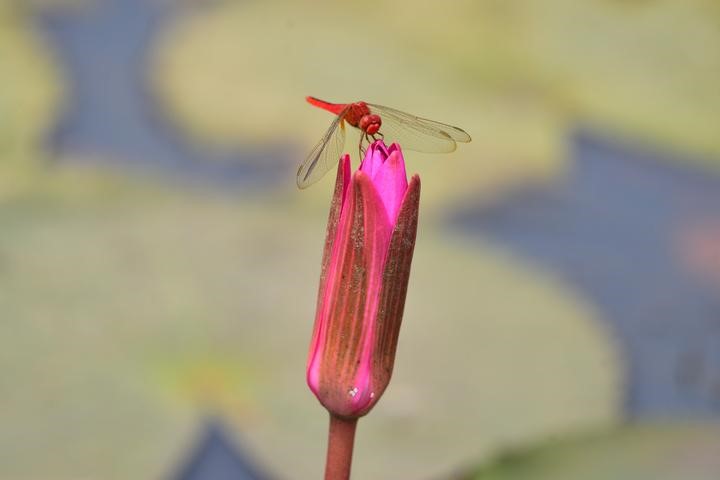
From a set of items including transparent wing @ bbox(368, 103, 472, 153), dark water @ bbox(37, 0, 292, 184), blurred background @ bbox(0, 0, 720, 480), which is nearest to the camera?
transparent wing @ bbox(368, 103, 472, 153)

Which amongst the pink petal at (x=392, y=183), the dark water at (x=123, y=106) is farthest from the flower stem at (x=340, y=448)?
the dark water at (x=123, y=106)

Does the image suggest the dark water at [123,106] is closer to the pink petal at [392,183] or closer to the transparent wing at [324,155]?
the transparent wing at [324,155]

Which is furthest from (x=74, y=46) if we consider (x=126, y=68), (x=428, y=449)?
(x=428, y=449)

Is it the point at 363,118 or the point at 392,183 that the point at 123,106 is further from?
the point at 392,183

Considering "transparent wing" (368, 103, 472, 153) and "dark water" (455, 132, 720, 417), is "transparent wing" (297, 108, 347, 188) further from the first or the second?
"dark water" (455, 132, 720, 417)

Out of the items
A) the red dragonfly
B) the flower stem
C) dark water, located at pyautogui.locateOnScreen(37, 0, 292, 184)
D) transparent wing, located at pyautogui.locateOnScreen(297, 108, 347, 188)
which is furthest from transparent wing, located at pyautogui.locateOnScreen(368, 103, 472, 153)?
dark water, located at pyautogui.locateOnScreen(37, 0, 292, 184)


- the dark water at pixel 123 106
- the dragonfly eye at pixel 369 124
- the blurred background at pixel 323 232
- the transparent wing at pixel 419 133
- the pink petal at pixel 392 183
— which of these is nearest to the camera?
the pink petal at pixel 392 183

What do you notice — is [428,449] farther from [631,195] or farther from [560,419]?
[631,195]

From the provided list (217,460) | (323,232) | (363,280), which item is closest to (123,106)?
(323,232)
